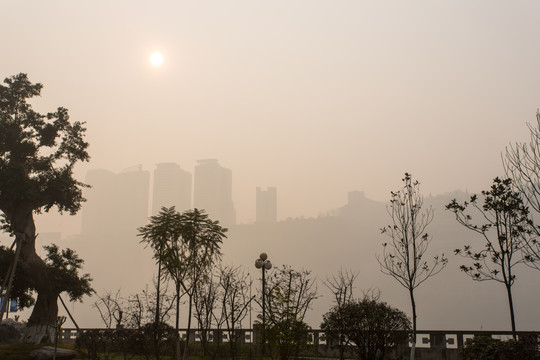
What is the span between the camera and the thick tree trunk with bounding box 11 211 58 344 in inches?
1339

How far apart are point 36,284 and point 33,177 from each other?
7.61m

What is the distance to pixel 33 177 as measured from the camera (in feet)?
117

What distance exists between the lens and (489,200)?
19484mm

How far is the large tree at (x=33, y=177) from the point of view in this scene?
34062 millimetres

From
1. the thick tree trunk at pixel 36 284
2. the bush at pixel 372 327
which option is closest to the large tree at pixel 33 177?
the thick tree trunk at pixel 36 284

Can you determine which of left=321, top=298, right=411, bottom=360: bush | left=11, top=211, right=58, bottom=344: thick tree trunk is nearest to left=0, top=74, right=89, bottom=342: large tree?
left=11, top=211, right=58, bottom=344: thick tree trunk

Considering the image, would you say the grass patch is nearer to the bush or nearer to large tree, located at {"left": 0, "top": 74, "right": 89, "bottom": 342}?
large tree, located at {"left": 0, "top": 74, "right": 89, "bottom": 342}

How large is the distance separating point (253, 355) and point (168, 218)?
34.6 ft

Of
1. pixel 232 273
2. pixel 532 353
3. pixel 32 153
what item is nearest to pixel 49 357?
pixel 232 273

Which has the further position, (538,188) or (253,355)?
(253,355)

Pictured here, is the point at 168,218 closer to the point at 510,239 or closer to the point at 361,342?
the point at 361,342

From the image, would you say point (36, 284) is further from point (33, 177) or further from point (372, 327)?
point (372, 327)

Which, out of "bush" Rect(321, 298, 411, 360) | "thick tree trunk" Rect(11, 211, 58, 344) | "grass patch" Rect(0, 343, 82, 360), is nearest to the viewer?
"bush" Rect(321, 298, 411, 360)

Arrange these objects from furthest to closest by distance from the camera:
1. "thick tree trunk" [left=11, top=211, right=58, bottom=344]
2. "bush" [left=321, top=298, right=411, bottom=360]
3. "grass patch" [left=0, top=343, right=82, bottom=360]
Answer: "thick tree trunk" [left=11, top=211, right=58, bottom=344] < "grass patch" [left=0, top=343, right=82, bottom=360] < "bush" [left=321, top=298, right=411, bottom=360]
